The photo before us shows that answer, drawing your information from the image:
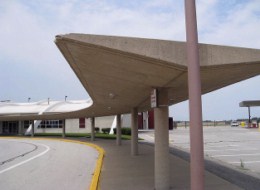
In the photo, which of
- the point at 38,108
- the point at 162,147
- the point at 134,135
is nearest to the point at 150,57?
the point at 162,147

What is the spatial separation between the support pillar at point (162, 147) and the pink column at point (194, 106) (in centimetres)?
456

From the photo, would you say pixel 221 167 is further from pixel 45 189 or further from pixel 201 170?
pixel 201 170

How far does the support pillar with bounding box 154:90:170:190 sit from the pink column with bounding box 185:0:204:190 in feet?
14.9

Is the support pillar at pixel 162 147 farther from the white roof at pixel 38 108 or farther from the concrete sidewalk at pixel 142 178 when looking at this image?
the white roof at pixel 38 108

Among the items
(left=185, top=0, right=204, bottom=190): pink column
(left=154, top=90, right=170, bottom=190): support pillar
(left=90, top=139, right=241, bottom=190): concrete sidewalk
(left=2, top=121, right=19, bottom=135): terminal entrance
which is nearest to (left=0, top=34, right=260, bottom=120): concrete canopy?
(left=154, top=90, right=170, bottom=190): support pillar

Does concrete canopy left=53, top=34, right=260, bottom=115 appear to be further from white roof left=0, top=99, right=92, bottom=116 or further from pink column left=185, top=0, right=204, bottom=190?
white roof left=0, top=99, right=92, bottom=116

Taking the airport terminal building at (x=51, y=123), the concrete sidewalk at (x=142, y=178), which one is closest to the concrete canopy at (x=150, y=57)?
the concrete sidewalk at (x=142, y=178)

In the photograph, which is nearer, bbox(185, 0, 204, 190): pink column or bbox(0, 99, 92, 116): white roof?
bbox(185, 0, 204, 190): pink column

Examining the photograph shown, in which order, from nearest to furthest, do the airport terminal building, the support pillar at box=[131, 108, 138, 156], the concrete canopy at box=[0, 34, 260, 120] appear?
1. the concrete canopy at box=[0, 34, 260, 120]
2. the support pillar at box=[131, 108, 138, 156]
3. the airport terminal building

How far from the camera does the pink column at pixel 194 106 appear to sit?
4.68 metres

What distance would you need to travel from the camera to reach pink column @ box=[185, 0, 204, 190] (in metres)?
4.68

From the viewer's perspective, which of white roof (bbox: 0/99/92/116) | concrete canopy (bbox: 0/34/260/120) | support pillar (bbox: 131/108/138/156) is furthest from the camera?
white roof (bbox: 0/99/92/116)

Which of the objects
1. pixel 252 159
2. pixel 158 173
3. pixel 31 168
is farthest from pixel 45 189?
pixel 252 159

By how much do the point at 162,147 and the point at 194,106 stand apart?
4799 millimetres
